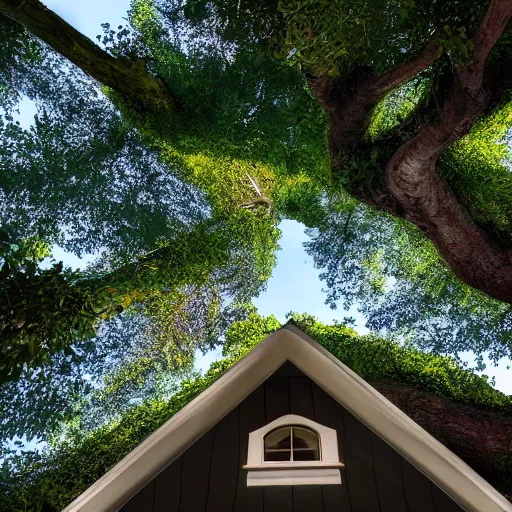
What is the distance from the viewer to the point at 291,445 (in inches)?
114

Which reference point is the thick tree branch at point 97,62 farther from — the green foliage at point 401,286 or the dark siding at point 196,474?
the dark siding at point 196,474

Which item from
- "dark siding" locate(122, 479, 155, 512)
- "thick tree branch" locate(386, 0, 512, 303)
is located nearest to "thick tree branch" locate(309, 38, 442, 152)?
"thick tree branch" locate(386, 0, 512, 303)

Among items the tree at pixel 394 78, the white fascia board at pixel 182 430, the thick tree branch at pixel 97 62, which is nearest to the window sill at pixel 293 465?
the white fascia board at pixel 182 430

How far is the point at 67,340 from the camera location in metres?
6.66

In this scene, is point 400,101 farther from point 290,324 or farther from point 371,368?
point 290,324

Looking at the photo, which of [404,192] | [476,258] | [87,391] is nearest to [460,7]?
[404,192]

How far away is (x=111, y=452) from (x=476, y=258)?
7.07 metres

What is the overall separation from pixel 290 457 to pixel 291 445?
76 mm

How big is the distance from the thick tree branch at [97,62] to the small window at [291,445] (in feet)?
23.2

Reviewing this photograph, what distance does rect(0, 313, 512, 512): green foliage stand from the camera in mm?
6898

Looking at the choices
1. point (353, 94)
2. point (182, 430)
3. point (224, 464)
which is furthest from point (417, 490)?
point (353, 94)

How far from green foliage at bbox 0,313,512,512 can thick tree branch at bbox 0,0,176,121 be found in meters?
5.62

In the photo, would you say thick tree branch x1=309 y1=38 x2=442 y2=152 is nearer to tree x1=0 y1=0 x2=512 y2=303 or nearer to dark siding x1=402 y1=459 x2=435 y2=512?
tree x1=0 y1=0 x2=512 y2=303

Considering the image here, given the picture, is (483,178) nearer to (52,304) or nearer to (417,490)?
(417,490)
